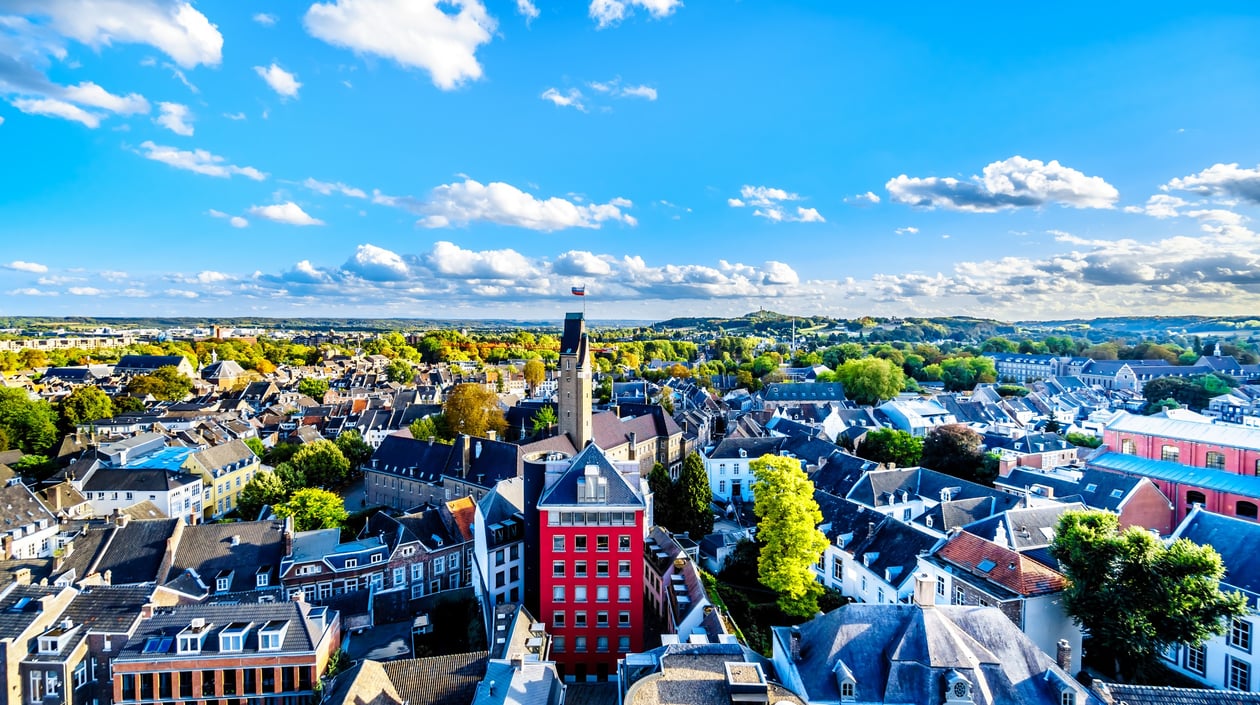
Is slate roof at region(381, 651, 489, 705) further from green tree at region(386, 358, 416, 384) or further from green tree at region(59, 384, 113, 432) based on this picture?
green tree at region(386, 358, 416, 384)

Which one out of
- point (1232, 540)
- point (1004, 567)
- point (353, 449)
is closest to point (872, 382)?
point (1232, 540)

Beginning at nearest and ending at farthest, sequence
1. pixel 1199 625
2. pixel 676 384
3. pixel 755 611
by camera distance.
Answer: pixel 1199 625 < pixel 755 611 < pixel 676 384

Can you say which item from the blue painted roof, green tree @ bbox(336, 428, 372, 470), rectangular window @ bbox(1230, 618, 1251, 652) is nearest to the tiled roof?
rectangular window @ bbox(1230, 618, 1251, 652)

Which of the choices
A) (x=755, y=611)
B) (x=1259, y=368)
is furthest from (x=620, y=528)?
(x=1259, y=368)

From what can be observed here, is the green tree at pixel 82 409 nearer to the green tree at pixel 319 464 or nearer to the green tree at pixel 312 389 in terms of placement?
the green tree at pixel 312 389

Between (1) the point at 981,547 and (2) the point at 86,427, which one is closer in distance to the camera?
(1) the point at 981,547

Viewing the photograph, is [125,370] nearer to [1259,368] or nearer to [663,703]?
[663,703]
